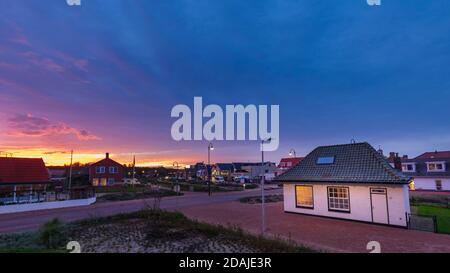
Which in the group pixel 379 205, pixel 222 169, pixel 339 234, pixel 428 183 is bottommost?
pixel 339 234

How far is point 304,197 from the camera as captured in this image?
1905 cm

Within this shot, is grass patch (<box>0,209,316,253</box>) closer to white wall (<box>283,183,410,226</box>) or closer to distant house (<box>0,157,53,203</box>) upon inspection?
white wall (<box>283,183,410,226</box>)

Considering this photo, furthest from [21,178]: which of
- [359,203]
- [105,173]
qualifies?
[359,203]

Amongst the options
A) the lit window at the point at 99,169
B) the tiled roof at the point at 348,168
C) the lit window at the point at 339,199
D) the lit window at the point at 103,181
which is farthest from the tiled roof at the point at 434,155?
the lit window at the point at 99,169

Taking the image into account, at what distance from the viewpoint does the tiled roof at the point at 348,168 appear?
50.8 feet

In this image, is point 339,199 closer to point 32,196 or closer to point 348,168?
point 348,168

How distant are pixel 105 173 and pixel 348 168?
47168 mm

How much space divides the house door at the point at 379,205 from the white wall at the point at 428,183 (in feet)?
97.8

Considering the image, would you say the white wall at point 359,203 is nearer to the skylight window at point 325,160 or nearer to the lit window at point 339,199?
the lit window at point 339,199

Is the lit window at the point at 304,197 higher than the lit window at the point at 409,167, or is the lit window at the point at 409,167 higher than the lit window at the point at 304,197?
the lit window at the point at 409,167

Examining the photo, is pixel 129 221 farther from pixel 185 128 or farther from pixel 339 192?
Answer: pixel 339 192
